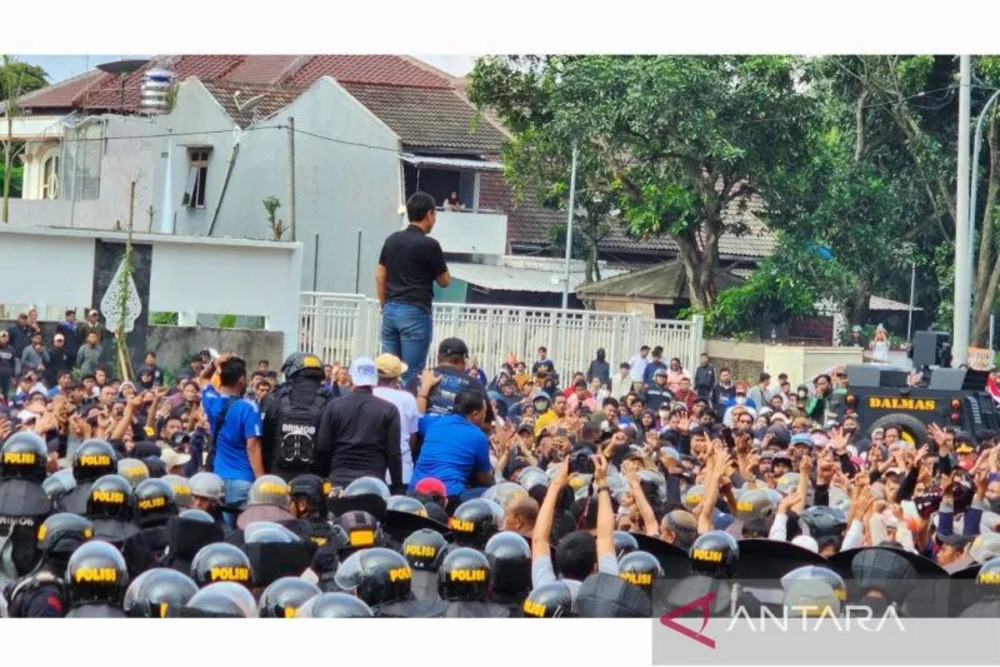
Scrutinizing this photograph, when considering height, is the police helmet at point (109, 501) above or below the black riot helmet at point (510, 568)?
above

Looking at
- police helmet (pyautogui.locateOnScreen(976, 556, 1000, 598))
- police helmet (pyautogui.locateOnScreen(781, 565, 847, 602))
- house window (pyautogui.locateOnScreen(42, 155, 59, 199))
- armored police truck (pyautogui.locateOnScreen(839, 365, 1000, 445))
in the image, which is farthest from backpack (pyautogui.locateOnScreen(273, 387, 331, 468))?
house window (pyautogui.locateOnScreen(42, 155, 59, 199))

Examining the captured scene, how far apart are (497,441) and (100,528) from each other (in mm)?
5940

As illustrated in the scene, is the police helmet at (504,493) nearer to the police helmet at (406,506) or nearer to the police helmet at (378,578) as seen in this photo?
the police helmet at (406,506)

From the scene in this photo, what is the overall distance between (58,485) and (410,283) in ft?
10.4

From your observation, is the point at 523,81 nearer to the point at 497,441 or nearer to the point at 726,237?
the point at 726,237

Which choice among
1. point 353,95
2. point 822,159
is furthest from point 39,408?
point 353,95

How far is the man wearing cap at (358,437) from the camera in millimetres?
10797

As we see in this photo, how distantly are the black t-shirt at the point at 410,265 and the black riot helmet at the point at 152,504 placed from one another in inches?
134

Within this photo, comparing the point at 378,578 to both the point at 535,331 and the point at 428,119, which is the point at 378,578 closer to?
the point at 535,331

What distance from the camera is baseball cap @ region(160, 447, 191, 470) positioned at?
40.8ft

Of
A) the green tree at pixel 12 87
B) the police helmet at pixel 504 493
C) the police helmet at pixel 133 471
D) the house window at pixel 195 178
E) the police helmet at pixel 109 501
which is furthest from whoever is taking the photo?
the green tree at pixel 12 87

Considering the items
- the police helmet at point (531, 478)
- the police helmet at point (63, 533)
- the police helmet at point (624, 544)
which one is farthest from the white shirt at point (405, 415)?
the police helmet at point (63, 533)

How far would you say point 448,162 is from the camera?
40.3 metres

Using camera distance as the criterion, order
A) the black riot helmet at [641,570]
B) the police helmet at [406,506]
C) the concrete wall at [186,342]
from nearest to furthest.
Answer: the black riot helmet at [641,570]
the police helmet at [406,506]
the concrete wall at [186,342]
